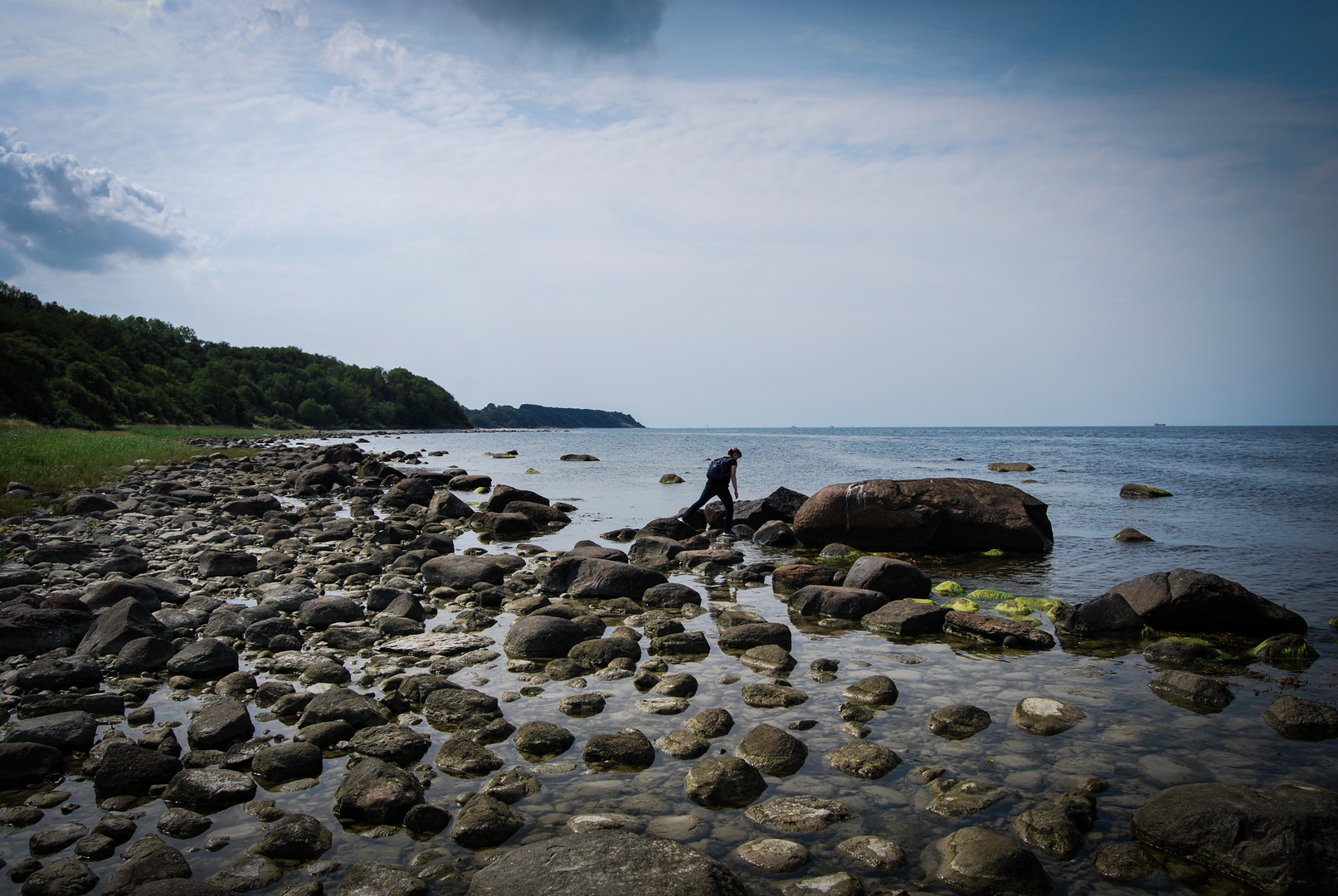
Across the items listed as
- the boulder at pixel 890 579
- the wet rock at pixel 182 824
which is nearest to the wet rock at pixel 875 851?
the wet rock at pixel 182 824

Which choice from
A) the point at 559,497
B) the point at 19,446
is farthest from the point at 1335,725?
the point at 19,446

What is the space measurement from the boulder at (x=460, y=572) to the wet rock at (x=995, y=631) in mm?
7002

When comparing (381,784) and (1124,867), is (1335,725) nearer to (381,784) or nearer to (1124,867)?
(1124,867)

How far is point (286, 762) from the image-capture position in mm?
4898

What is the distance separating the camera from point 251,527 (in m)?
16.0

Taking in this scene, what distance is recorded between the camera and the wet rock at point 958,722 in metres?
5.72

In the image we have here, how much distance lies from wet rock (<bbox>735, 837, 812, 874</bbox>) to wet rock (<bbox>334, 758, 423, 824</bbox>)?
2185mm

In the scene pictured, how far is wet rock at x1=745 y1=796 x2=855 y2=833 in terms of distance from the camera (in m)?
4.34

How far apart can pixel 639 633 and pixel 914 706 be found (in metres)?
3.60

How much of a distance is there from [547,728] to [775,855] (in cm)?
223

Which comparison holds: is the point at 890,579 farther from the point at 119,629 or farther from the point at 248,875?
the point at 119,629

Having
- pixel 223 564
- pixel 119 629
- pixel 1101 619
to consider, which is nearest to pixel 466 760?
pixel 119 629

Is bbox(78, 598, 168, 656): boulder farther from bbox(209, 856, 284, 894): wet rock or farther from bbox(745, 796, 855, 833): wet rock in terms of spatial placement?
bbox(745, 796, 855, 833): wet rock

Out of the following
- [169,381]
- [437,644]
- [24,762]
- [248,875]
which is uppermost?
[169,381]
